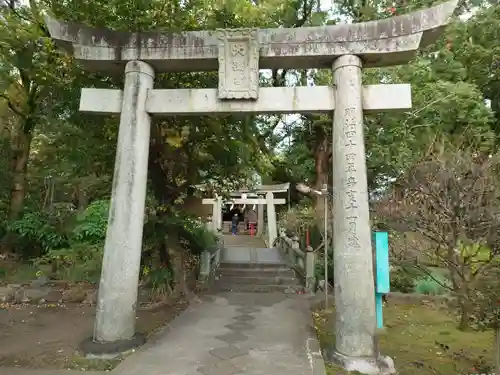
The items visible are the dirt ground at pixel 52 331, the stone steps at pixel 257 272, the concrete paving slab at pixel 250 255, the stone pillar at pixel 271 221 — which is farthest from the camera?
the stone pillar at pixel 271 221

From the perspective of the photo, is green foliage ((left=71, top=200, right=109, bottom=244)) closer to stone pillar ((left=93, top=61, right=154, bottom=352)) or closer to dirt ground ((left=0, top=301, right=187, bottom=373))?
dirt ground ((left=0, top=301, right=187, bottom=373))

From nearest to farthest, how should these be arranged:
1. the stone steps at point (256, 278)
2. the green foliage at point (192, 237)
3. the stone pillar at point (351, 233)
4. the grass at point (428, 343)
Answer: the stone pillar at point (351, 233) → the grass at point (428, 343) → the green foliage at point (192, 237) → the stone steps at point (256, 278)

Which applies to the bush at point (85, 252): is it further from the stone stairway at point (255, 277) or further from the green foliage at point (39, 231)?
the stone stairway at point (255, 277)

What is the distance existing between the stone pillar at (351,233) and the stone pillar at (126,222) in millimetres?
2937

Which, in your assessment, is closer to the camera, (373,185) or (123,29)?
(123,29)

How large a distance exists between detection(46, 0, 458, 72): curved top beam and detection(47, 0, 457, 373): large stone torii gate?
1cm

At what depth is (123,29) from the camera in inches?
239

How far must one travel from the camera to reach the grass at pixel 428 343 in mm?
5102

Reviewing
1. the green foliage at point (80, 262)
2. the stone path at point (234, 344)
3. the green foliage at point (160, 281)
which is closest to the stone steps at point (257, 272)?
the green foliage at point (160, 281)

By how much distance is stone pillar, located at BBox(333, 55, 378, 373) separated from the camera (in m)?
4.85

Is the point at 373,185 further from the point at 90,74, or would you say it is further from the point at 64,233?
the point at 64,233

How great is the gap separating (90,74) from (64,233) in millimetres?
7054

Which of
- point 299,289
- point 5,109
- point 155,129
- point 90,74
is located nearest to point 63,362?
point 155,129

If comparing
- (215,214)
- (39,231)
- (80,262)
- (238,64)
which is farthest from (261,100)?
(215,214)
